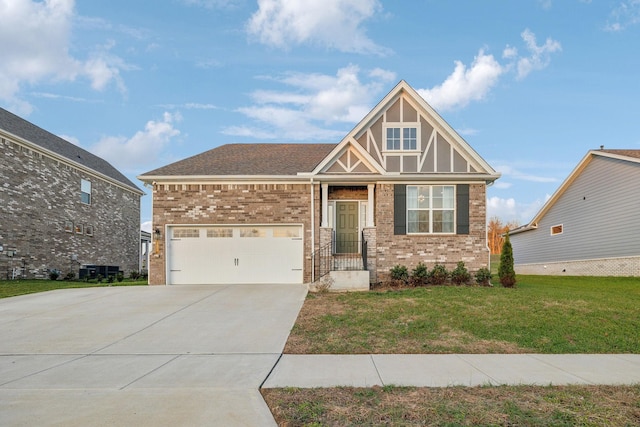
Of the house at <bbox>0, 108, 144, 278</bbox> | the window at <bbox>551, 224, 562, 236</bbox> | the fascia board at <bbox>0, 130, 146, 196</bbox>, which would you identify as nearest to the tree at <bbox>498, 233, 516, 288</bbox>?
the window at <bbox>551, 224, 562, 236</bbox>

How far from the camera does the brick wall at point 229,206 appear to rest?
15.2m

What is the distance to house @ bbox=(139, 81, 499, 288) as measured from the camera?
15070mm

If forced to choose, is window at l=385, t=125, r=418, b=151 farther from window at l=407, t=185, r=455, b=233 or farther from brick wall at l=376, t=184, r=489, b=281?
brick wall at l=376, t=184, r=489, b=281

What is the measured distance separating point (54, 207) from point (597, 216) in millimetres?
26125

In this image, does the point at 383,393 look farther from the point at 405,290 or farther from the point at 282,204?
the point at 282,204

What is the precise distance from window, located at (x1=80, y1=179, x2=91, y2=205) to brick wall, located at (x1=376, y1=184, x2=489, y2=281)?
1650cm

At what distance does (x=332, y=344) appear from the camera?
25.4 ft

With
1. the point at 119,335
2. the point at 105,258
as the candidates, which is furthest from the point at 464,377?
the point at 105,258

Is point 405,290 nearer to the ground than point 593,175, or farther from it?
nearer to the ground

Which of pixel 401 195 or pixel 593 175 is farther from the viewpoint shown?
pixel 593 175

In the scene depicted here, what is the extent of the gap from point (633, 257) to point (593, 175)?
4.70 meters

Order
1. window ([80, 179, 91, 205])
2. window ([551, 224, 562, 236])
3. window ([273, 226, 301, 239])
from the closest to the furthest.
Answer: window ([273, 226, 301, 239]) → window ([80, 179, 91, 205]) → window ([551, 224, 562, 236])

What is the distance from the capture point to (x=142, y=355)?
23.6 feet

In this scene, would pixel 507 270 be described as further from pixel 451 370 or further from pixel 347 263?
pixel 451 370
